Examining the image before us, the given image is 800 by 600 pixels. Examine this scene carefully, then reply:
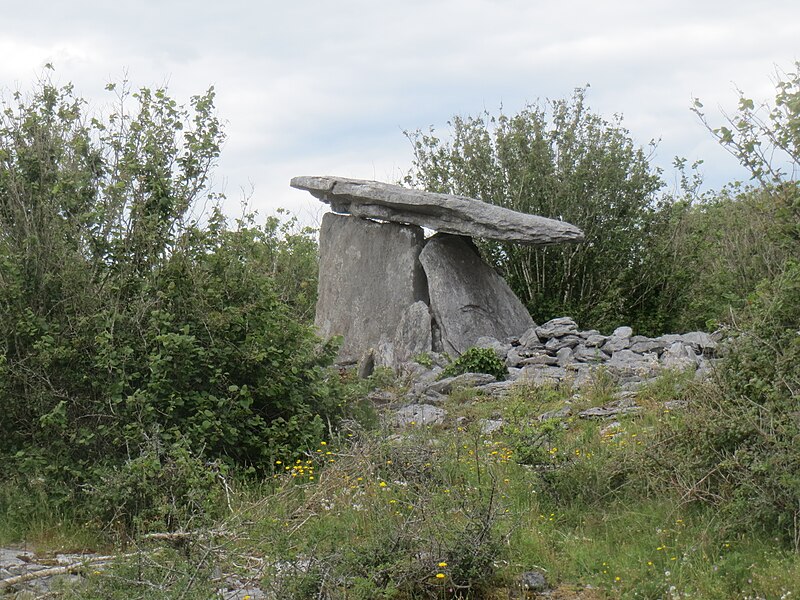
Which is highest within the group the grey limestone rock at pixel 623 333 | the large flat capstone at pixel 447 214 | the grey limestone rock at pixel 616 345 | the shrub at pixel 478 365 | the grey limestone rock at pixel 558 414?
the large flat capstone at pixel 447 214

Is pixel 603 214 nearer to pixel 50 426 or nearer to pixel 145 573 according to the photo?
pixel 50 426

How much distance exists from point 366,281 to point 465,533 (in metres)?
11.0

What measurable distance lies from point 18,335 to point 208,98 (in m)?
2.67

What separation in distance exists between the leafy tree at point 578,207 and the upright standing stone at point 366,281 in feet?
7.65

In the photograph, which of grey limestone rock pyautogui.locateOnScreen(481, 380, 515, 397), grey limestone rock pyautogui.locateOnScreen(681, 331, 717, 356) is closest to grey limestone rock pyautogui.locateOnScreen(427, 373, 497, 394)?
grey limestone rock pyautogui.locateOnScreen(481, 380, 515, 397)

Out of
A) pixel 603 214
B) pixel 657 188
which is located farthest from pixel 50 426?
pixel 657 188

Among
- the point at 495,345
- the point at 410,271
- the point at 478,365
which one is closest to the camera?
the point at 478,365

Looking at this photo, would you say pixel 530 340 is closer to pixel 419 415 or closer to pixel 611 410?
pixel 419 415

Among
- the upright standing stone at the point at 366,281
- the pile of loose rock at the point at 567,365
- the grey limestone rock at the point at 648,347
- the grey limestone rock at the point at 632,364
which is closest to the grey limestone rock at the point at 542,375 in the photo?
the pile of loose rock at the point at 567,365

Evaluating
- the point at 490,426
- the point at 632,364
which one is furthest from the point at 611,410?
the point at 632,364

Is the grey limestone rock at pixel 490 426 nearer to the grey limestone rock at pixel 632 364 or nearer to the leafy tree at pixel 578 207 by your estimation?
the grey limestone rock at pixel 632 364

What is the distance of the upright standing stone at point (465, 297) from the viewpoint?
1560cm

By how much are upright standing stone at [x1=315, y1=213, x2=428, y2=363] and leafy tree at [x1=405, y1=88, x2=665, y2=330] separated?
91.8 inches

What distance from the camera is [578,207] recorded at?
1753cm
